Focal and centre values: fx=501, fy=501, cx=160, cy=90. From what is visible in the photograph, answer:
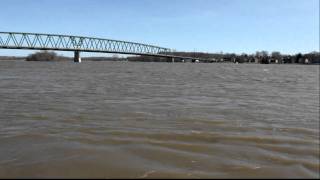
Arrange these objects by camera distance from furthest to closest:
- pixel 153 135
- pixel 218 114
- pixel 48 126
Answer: pixel 218 114
pixel 48 126
pixel 153 135

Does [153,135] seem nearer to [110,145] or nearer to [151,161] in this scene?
[110,145]

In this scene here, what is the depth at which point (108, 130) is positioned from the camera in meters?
12.7

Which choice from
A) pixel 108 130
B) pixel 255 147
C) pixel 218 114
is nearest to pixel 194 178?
pixel 255 147

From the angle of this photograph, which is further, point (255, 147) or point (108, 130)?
point (108, 130)

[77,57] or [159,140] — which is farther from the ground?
[159,140]

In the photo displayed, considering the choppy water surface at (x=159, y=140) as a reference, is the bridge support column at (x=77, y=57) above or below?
below

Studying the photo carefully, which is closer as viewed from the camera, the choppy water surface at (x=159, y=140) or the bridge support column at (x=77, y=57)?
the choppy water surface at (x=159, y=140)

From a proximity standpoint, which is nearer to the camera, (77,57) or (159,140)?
(159,140)

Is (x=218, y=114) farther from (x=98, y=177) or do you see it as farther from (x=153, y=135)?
(x=98, y=177)

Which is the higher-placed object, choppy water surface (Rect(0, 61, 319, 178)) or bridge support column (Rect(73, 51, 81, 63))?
choppy water surface (Rect(0, 61, 319, 178))

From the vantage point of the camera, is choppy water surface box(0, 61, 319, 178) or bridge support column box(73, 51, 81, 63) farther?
bridge support column box(73, 51, 81, 63)

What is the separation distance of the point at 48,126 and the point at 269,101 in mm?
10536

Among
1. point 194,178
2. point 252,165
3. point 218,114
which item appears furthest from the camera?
point 218,114

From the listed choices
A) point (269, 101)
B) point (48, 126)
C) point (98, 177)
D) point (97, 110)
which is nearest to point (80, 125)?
point (48, 126)
